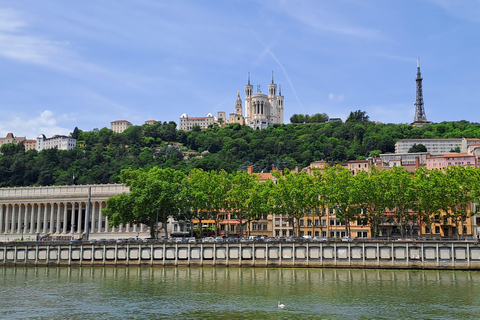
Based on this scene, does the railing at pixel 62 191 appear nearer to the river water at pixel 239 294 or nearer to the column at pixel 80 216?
the column at pixel 80 216

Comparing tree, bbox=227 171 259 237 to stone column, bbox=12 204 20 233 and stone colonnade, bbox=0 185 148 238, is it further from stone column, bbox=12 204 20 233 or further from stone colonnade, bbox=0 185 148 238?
stone column, bbox=12 204 20 233

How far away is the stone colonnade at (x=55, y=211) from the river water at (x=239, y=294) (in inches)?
2199

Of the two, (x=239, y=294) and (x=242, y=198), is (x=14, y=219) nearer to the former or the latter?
(x=242, y=198)

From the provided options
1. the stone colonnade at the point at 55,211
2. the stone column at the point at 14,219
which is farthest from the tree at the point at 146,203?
the stone column at the point at 14,219

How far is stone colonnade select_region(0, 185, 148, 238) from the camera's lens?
134625 millimetres

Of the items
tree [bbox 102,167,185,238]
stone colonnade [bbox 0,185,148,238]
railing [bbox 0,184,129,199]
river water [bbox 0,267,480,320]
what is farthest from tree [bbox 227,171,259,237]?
railing [bbox 0,184,129,199]

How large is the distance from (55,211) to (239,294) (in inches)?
3766

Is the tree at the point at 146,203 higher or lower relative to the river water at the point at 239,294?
higher

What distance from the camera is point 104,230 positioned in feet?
442

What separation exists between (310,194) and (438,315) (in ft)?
169

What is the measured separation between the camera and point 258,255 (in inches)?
3159

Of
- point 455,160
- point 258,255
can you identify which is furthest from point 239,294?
point 455,160

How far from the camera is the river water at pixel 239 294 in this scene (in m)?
48.4

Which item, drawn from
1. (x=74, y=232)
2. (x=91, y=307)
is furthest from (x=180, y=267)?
(x=74, y=232)
